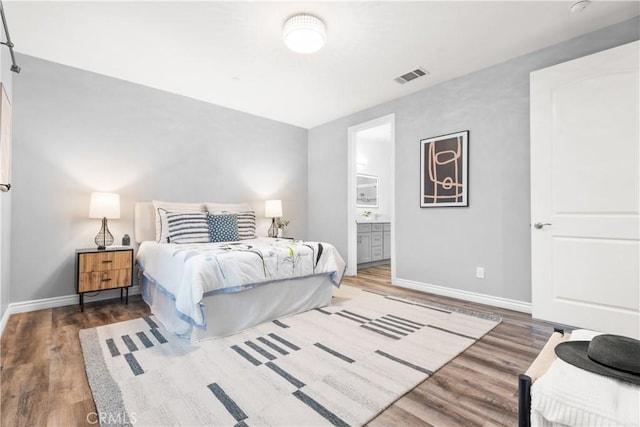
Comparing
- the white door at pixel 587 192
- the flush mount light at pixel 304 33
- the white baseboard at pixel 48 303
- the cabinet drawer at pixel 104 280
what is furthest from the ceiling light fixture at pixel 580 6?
the white baseboard at pixel 48 303

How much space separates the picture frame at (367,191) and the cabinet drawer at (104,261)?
4373mm

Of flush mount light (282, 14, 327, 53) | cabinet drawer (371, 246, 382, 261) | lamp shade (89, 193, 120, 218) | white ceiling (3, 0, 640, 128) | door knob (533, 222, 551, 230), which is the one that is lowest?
cabinet drawer (371, 246, 382, 261)

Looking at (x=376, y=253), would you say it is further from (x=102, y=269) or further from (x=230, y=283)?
(x=102, y=269)

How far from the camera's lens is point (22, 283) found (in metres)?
2.99

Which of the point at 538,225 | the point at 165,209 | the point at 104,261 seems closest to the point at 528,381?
the point at 538,225

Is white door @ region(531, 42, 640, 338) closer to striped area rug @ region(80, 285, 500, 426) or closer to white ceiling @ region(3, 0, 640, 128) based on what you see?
white ceiling @ region(3, 0, 640, 128)

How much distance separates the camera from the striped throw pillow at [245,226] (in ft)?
12.7

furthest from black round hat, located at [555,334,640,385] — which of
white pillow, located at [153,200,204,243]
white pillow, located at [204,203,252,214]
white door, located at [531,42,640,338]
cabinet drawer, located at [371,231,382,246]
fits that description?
cabinet drawer, located at [371,231,382,246]

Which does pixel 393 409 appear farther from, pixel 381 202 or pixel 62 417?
pixel 381 202

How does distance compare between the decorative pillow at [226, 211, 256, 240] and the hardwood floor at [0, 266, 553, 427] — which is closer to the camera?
the hardwood floor at [0, 266, 553, 427]

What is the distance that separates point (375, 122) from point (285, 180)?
5.87ft

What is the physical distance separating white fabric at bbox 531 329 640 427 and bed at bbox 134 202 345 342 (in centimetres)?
192

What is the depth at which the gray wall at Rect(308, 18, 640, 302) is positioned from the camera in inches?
118

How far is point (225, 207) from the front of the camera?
4.13 m
